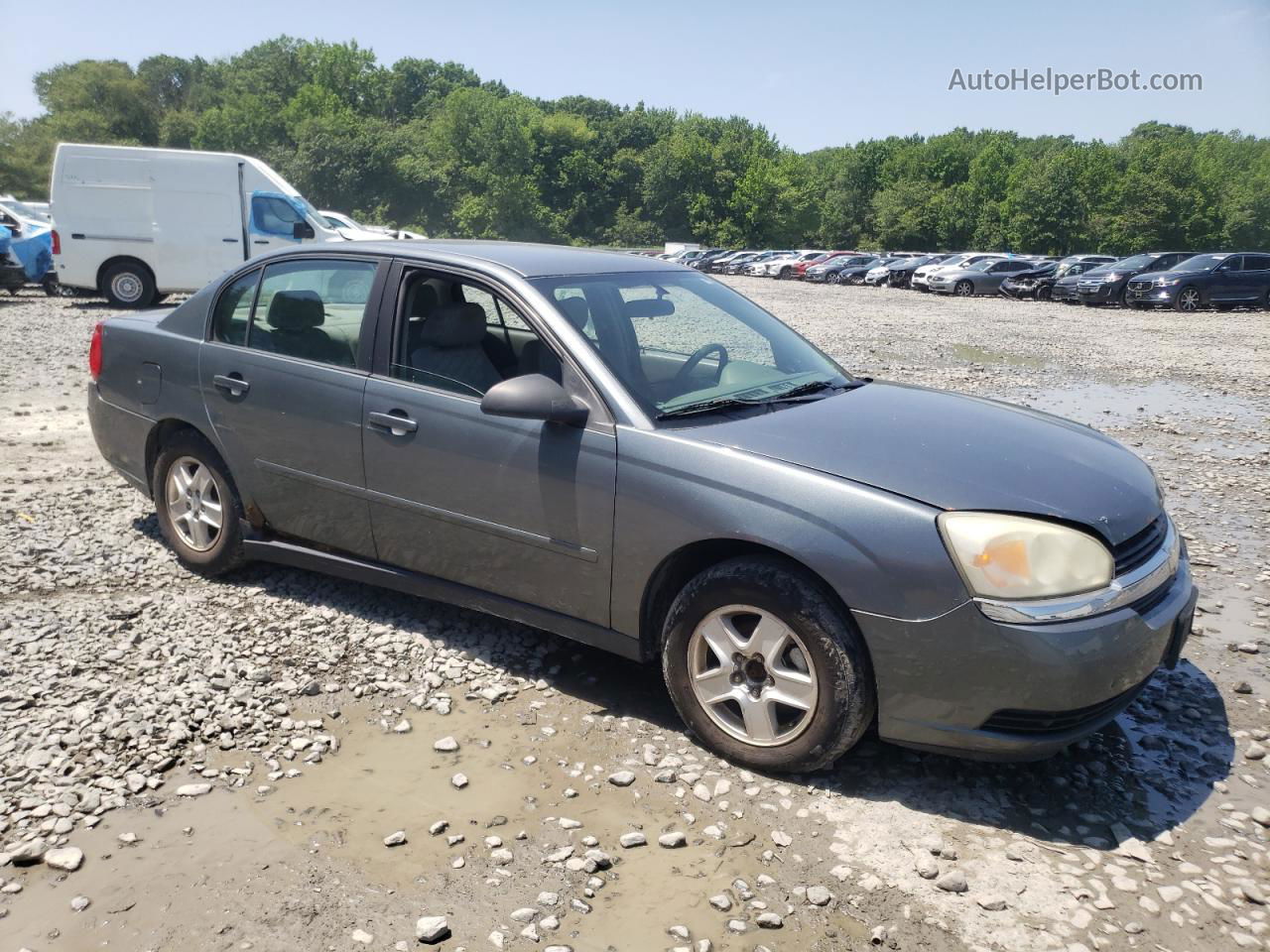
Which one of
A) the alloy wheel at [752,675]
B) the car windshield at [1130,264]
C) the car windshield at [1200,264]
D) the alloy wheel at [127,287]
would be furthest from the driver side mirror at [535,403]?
the car windshield at [1130,264]

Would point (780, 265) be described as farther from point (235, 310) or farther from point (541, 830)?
point (541, 830)

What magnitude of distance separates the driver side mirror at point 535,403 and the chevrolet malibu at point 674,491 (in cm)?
1

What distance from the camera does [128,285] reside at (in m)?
17.7

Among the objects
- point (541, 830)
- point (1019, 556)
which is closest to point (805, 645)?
point (1019, 556)

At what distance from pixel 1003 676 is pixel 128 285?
→ 18.5 m

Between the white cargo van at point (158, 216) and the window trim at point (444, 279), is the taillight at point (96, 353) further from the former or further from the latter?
the white cargo van at point (158, 216)

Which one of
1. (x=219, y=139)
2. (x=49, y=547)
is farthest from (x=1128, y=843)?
(x=219, y=139)

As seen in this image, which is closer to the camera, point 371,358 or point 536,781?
point 536,781

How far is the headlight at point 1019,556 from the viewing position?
9.61 ft

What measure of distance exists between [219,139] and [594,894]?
118214mm

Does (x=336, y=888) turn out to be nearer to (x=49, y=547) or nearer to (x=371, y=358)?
(x=371, y=358)

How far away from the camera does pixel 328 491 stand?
4375mm

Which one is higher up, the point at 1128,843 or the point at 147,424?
the point at 147,424

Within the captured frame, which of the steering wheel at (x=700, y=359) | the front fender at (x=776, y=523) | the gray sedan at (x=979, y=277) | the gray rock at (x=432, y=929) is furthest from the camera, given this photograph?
the gray sedan at (x=979, y=277)
